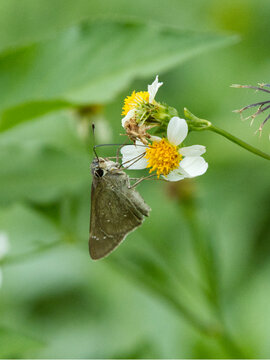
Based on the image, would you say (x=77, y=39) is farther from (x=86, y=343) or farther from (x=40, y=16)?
(x=40, y=16)

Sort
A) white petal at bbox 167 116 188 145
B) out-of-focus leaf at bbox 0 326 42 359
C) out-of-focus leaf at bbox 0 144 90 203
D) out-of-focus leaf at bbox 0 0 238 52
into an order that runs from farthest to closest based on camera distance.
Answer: out-of-focus leaf at bbox 0 0 238 52
out-of-focus leaf at bbox 0 144 90 203
out-of-focus leaf at bbox 0 326 42 359
white petal at bbox 167 116 188 145

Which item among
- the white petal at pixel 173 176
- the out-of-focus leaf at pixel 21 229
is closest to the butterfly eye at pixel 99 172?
the white petal at pixel 173 176

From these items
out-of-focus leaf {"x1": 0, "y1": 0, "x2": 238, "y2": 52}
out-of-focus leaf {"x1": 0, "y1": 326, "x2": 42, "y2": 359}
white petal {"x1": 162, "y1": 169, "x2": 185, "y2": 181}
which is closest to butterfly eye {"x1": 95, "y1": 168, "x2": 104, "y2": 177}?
white petal {"x1": 162, "y1": 169, "x2": 185, "y2": 181}

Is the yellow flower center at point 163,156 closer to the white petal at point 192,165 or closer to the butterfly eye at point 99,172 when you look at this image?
the white petal at point 192,165

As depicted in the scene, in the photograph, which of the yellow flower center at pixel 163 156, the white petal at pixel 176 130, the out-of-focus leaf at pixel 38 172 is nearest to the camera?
the white petal at pixel 176 130

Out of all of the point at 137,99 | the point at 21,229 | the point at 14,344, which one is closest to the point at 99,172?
the point at 137,99

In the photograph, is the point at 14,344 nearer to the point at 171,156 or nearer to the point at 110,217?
the point at 110,217

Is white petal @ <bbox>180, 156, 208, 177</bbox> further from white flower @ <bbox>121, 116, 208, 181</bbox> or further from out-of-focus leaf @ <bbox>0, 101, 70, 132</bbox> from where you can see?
out-of-focus leaf @ <bbox>0, 101, 70, 132</bbox>
